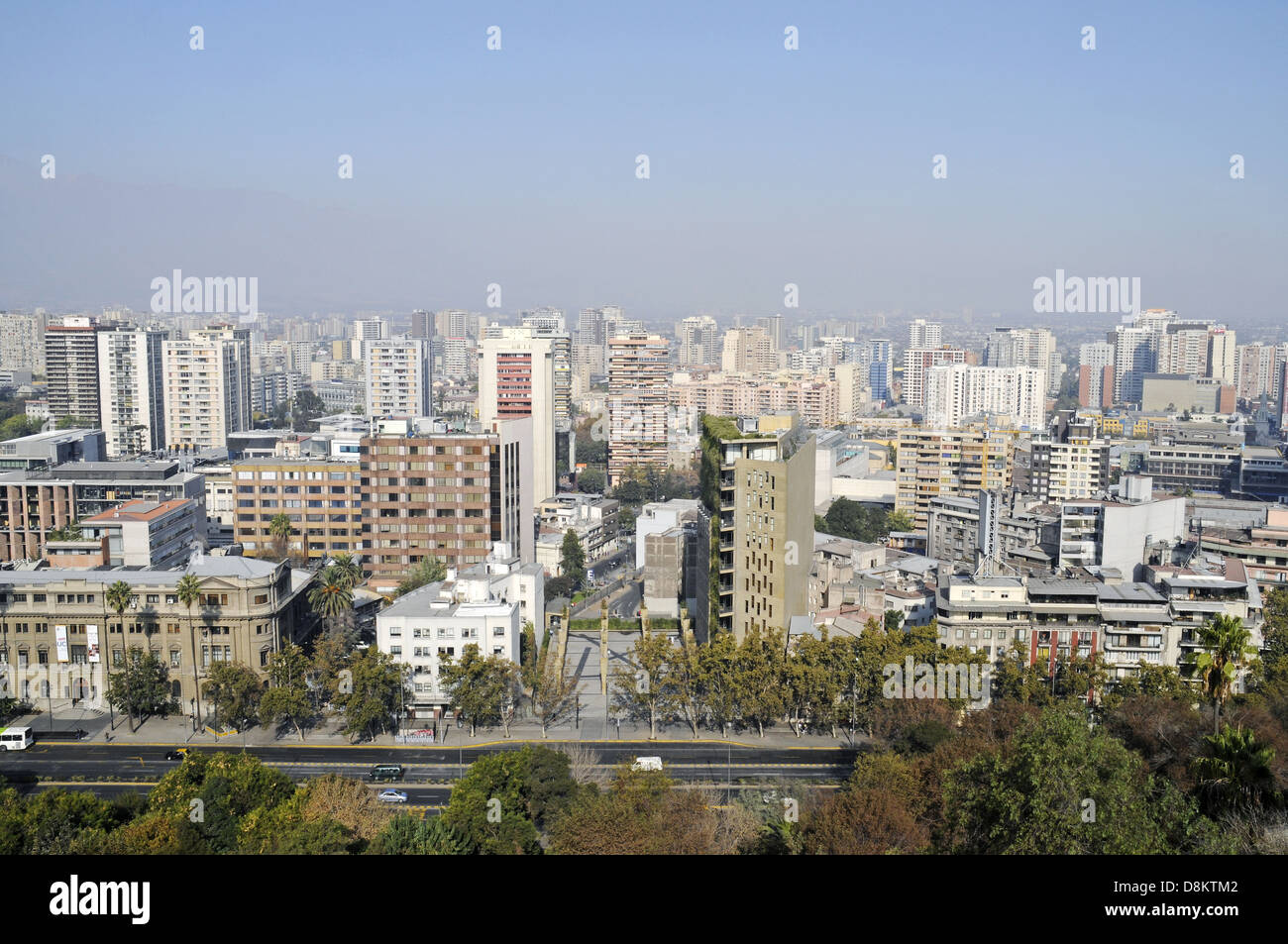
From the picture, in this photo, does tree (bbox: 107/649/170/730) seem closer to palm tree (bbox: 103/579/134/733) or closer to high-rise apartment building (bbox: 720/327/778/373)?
palm tree (bbox: 103/579/134/733)

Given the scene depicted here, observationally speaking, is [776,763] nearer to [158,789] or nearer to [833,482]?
[158,789]

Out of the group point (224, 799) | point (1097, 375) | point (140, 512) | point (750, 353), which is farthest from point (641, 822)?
point (1097, 375)

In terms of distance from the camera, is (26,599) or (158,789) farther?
(26,599)

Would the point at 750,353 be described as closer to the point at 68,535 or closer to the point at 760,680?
the point at 68,535

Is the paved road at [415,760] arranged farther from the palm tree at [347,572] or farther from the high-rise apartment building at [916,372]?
the high-rise apartment building at [916,372]
